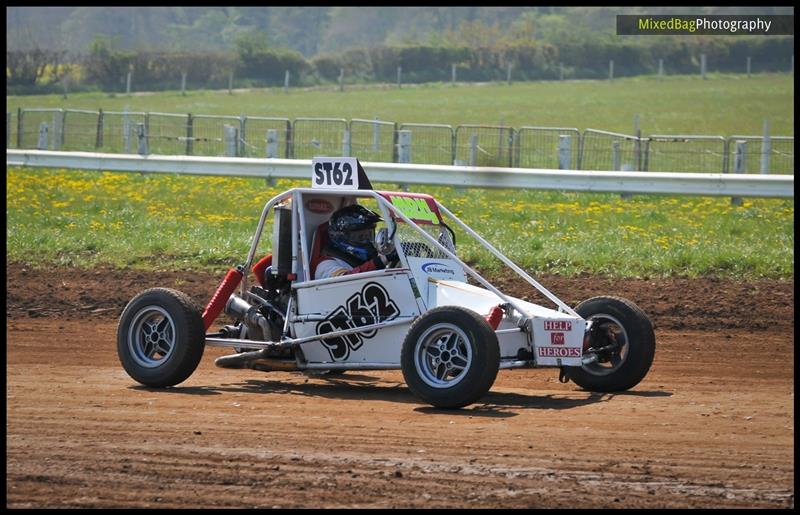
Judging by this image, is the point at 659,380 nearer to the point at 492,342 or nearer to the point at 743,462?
the point at 492,342

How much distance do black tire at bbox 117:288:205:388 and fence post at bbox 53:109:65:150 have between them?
23.3m

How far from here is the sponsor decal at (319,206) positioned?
1022 cm

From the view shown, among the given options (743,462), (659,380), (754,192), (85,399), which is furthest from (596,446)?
(754,192)

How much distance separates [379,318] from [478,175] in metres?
12.2

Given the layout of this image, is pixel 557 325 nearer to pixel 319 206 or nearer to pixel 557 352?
pixel 557 352

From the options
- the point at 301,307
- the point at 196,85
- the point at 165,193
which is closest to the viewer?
the point at 301,307

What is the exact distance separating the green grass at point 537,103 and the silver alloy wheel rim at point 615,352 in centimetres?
3348

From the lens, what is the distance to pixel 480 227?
1852cm

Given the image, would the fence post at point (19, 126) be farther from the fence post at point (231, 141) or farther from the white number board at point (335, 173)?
the white number board at point (335, 173)

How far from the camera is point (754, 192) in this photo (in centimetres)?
1941

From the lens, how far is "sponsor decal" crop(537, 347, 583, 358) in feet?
29.6


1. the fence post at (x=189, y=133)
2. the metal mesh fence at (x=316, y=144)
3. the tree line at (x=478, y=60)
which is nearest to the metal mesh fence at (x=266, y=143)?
the metal mesh fence at (x=316, y=144)

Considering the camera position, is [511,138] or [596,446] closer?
[596,446]

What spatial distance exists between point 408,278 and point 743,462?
10.5 feet
